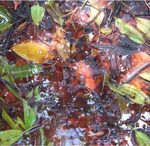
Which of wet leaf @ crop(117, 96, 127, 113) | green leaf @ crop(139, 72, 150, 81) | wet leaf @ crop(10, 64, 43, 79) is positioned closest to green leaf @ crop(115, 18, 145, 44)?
green leaf @ crop(139, 72, 150, 81)

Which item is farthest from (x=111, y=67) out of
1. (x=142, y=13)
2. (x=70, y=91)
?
(x=142, y=13)

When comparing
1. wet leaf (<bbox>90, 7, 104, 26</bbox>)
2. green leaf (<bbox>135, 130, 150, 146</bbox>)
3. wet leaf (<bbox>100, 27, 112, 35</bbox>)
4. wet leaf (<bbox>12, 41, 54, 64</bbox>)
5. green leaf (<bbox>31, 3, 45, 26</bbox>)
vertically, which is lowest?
green leaf (<bbox>135, 130, 150, 146</bbox>)

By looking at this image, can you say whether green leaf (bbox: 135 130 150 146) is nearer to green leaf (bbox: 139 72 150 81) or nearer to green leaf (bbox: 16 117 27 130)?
green leaf (bbox: 139 72 150 81)

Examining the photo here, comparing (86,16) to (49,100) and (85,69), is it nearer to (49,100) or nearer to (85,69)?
(85,69)

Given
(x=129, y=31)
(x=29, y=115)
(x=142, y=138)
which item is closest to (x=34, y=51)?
(x=29, y=115)

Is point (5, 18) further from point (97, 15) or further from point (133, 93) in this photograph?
point (133, 93)

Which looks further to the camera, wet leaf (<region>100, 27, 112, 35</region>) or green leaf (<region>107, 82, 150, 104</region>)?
wet leaf (<region>100, 27, 112, 35</region>)

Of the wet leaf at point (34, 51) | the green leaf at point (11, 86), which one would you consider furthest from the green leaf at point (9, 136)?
the wet leaf at point (34, 51)
